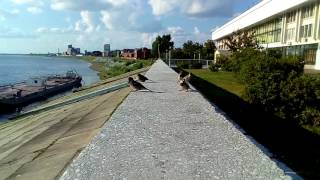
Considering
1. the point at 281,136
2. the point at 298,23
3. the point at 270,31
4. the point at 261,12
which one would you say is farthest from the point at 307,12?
the point at 281,136

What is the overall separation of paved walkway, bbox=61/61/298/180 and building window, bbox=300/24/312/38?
39.8 metres

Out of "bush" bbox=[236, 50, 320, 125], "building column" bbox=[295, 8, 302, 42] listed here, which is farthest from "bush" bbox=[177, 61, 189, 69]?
"bush" bbox=[236, 50, 320, 125]

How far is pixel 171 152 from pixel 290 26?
49321 mm

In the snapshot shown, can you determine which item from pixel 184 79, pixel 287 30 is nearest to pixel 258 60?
pixel 184 79

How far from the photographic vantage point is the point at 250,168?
554 centimetres

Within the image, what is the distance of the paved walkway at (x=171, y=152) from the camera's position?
541 cm

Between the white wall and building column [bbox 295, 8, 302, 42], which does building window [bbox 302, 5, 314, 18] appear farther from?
the white wall

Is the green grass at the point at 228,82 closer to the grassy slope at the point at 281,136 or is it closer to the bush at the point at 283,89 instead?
the bush at the point at 283,89

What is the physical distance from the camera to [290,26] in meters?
52.8

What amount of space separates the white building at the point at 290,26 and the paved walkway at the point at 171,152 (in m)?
36.4

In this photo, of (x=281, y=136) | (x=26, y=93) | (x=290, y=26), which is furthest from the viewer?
(x=290, y=26)

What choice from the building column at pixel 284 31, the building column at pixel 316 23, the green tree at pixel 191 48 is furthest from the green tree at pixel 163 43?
the building column at pixel 316 23

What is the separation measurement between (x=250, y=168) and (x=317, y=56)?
41.8m

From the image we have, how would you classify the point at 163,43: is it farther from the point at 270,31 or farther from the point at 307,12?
the point at 307,12
